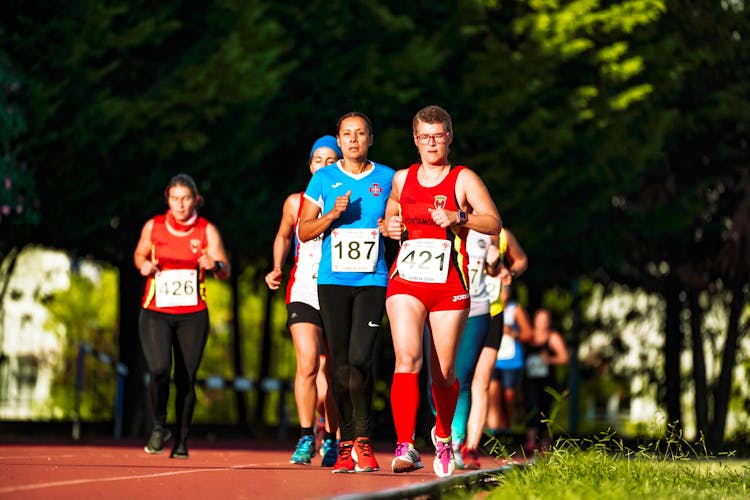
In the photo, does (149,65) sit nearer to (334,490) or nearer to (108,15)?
(108,15)

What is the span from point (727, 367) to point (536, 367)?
1245 cm

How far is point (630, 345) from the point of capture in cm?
3541

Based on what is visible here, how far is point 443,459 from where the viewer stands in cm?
1198

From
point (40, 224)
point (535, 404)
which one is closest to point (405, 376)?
point (535, 404)

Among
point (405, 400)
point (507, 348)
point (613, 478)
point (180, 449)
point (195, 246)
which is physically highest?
point (195, 246)

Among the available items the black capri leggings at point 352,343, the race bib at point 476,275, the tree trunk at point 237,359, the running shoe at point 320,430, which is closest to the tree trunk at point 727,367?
the tree trunk at point 237,359

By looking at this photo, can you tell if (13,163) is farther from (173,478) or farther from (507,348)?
(173,478)

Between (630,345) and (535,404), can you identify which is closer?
(535,404)

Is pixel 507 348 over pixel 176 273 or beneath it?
beneath

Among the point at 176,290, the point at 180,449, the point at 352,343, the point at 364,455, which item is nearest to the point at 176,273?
the point at 176,290

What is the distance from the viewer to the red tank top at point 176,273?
14.6 metres

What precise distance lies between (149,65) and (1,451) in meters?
8.96

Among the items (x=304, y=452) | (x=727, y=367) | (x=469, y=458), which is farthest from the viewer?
(x=727, y=367)

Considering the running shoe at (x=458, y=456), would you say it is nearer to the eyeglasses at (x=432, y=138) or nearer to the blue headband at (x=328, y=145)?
the blue headband at (x=328, y=145)
